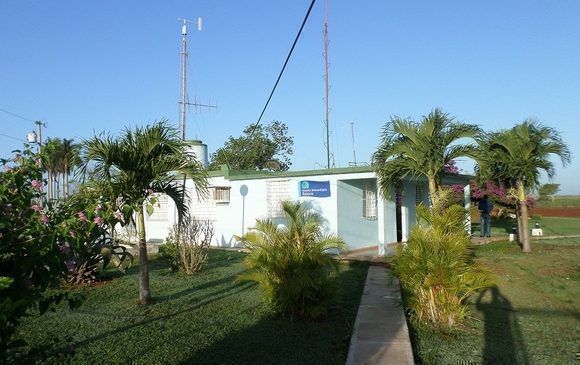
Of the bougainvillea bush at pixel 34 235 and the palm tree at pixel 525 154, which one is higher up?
the palm tree at pixel 525 154

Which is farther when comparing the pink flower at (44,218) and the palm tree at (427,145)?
the palm tree at (427,145)

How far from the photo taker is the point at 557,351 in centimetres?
618

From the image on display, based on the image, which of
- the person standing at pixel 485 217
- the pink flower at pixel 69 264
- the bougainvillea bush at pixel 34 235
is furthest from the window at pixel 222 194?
the pink flower at pixel 69 264

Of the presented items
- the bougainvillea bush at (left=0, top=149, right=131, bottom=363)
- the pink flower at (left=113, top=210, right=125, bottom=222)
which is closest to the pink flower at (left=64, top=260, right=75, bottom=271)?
the bougainvillea bush at (left=0, top=149, right=131, bottom=363)

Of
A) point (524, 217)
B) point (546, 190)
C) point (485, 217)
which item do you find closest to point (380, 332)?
point (524, 217)

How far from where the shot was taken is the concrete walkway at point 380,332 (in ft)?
18.1

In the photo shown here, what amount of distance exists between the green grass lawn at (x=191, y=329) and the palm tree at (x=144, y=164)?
0.91m

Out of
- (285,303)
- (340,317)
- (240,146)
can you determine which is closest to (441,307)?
(340,317)

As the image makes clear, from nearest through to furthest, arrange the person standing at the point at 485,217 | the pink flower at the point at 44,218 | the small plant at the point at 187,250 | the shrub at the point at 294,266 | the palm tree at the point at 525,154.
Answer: the pink flower at the point at 44,218
the shrub at the point at 294,266
the small plant at the point at 187,250
the palm tree at the point at 525,154
the person standing at the point at 485,217

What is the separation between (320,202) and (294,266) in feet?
28.2

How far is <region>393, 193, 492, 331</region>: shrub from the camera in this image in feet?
22.1

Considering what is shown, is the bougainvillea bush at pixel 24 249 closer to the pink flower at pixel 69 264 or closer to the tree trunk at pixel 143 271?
the pink flower at pixel 69 264

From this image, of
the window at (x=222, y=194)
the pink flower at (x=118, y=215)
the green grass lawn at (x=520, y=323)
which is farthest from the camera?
the window at (x=222, y=194)

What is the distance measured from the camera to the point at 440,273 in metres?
6.74
